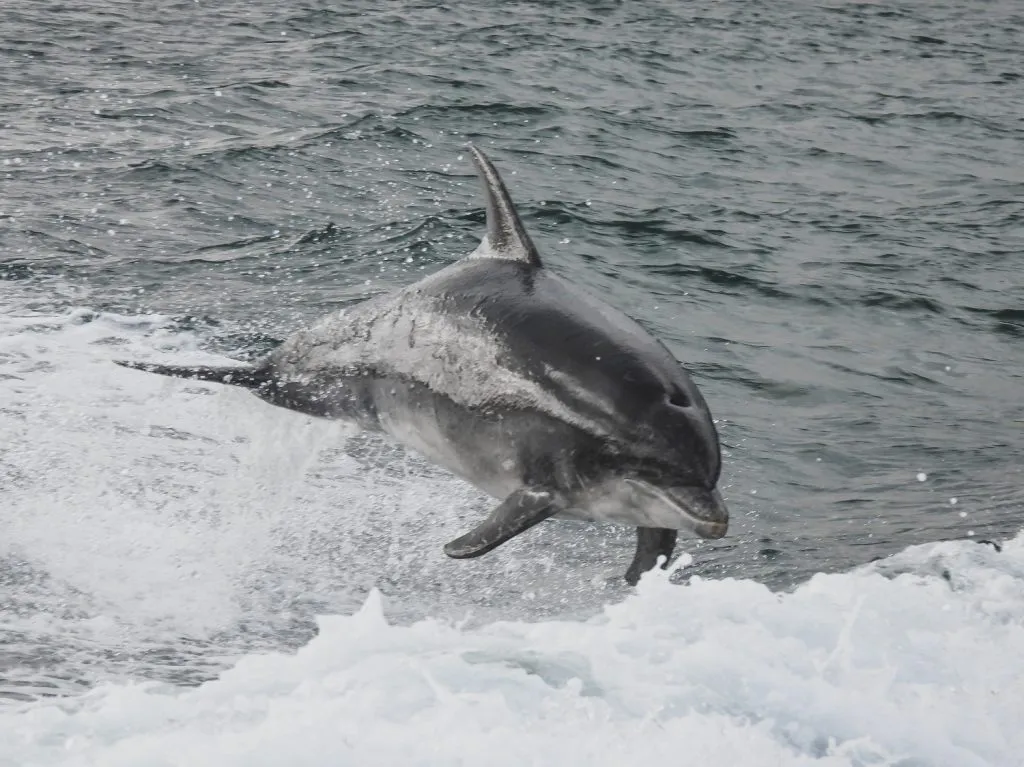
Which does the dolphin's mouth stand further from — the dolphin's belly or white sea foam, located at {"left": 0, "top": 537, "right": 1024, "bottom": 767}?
white sea foam, located at {"left": 0, "top": 537, "right": 1024, "bottom": 767}

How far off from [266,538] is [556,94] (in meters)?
15.7

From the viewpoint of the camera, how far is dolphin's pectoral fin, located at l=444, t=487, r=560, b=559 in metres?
6.04

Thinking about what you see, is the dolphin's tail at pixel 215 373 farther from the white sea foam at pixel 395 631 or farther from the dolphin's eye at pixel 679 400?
the dolphin's eye at pixel 679 400

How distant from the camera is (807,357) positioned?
12.7 metres

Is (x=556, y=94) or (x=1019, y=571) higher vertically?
(x=1019, y=571)

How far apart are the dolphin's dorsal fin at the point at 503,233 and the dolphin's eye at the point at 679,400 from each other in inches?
46.7

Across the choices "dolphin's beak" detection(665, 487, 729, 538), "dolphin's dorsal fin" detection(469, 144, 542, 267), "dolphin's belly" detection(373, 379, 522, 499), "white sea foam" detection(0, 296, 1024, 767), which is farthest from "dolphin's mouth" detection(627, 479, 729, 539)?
"dolphin's dorsal fin" detection(469, 144, 542, 267)

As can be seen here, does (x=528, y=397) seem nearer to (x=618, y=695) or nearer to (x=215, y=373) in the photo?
(x=618, y=695)

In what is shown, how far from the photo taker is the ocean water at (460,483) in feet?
21.2

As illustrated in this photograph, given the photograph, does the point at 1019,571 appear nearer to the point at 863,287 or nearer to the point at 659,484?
the point at 659,484

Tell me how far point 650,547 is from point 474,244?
29.2 feet

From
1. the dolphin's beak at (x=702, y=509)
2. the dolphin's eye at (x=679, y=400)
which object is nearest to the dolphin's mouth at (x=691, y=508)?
the dolphin's beak at (x=702, y=509)

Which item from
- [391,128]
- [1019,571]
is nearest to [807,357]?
[1019,571]

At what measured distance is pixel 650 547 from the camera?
6523mm
